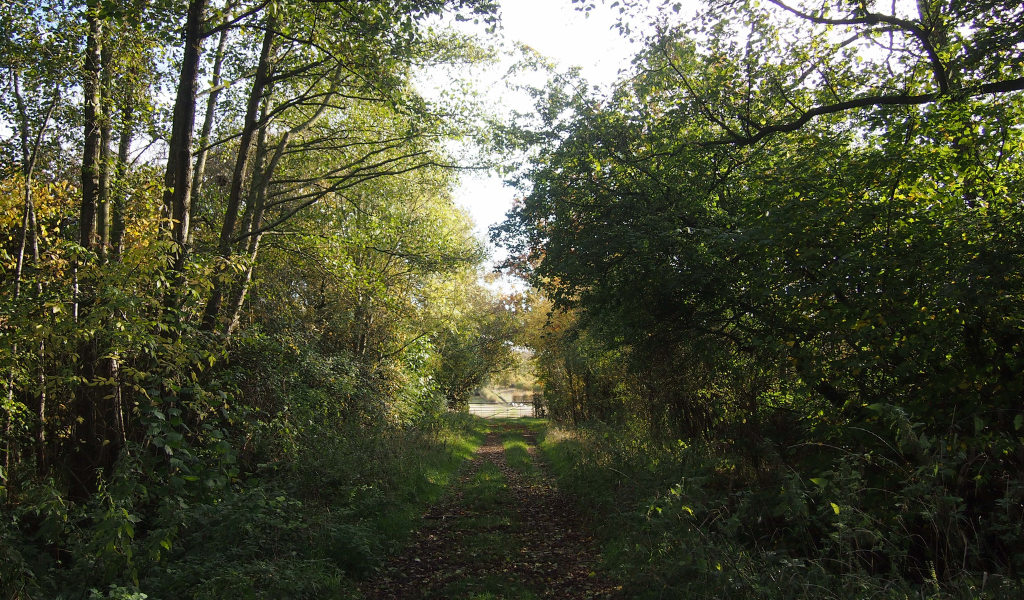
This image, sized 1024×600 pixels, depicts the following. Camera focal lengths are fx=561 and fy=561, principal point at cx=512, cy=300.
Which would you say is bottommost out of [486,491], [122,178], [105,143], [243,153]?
[486,491]

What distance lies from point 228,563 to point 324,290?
33.8 ft

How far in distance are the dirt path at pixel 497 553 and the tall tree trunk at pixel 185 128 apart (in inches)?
202

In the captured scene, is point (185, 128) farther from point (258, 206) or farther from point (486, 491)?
point (486, 491)

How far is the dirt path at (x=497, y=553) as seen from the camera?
20.5ft

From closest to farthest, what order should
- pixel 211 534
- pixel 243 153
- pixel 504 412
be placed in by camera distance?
pixel 211 534 → pixel 243 153 → pixel 504 412

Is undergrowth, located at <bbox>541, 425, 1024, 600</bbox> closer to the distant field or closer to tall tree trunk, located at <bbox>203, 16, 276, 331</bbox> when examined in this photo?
tall tree trunk, located at <bbox>203, 16, 276, 331</bbox>

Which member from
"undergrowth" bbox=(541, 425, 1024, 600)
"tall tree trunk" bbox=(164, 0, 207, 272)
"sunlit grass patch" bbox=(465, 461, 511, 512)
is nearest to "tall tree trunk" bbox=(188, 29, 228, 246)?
"tall tree trunk" bbox=(164, 0, 207, 272)

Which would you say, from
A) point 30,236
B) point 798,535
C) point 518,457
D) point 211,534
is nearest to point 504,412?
point 518,457

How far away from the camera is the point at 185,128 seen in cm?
761

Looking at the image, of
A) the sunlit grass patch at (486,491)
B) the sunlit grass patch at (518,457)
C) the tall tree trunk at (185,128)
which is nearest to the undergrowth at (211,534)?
the sunlit grass patch at (486,491)

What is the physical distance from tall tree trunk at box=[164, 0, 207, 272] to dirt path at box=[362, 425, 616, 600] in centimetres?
514

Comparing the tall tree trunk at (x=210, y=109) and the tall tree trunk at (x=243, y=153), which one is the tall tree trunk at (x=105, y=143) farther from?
the tall tree trunk at (x=210, y=109)

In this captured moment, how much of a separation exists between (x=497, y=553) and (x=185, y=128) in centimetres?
714

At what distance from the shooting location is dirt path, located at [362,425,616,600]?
6.24 m
